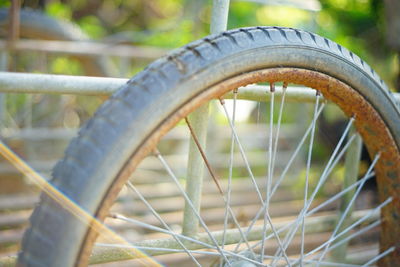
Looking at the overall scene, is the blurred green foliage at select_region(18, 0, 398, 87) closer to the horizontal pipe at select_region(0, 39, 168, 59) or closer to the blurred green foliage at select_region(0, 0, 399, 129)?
the blurred green foliage at select_region(0, 0, 399, 129)

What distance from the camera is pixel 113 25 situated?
19.7 ft

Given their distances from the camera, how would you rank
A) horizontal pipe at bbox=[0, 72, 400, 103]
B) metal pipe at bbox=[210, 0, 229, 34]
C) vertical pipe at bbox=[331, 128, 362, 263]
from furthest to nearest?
vertical pipe at bbox=[331, 128, 362, 263] → metal pipe at bbox=[210, 0, 229, 34] → horizontal pipe at bbox=[0, 72, 400, 103]

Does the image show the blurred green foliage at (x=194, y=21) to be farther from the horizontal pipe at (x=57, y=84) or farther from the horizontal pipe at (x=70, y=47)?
the horizontal pipe at (x=57, y=84)

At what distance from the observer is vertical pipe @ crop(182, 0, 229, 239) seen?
107cm

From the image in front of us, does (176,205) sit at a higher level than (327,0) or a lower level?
lower

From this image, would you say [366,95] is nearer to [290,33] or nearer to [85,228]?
[290,33]

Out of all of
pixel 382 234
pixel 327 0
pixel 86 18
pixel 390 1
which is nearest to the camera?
pixel 382 234

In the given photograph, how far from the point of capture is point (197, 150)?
1.10 metres

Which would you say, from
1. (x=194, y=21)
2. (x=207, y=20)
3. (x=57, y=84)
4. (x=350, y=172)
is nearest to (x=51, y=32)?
(x=194, y=21)

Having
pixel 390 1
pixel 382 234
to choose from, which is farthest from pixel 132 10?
pixel 382 234

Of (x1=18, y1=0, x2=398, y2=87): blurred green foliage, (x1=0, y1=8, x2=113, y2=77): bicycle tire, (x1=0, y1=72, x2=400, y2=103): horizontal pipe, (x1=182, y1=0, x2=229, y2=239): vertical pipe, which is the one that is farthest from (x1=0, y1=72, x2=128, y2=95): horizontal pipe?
(x1=18, y1=0, x2=398, y2=87): blurred green foliage

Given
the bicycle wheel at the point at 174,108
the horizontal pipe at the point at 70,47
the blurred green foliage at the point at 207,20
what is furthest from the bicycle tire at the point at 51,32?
the bicycle wheel at the point at 174,108

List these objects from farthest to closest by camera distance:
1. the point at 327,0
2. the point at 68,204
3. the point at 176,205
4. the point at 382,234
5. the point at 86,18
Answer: the point at 86,18, the point at 327,0, the point at 176,205, the point at 382,234, the point at 68,204

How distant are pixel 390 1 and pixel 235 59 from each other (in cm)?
236
